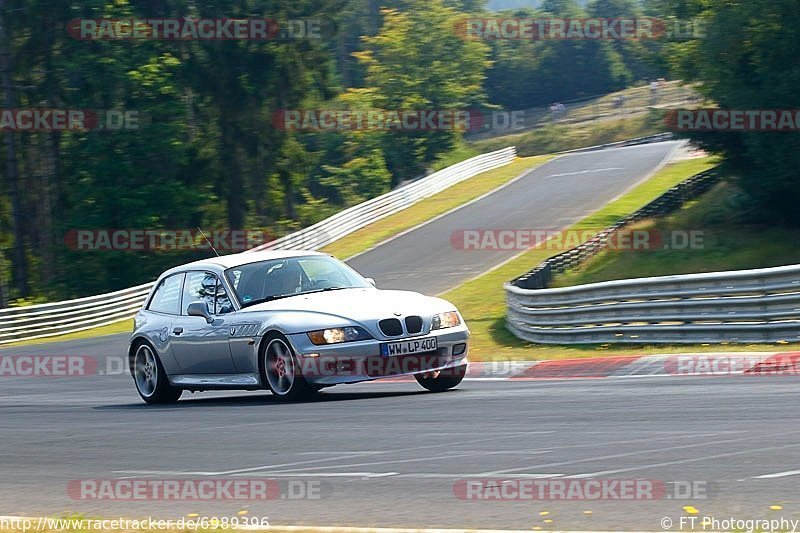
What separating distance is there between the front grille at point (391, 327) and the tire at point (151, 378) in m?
3.23

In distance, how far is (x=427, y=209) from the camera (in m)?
46.8

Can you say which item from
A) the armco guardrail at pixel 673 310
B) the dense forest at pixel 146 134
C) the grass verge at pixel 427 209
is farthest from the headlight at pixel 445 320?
the dense forest at pixel 146 134

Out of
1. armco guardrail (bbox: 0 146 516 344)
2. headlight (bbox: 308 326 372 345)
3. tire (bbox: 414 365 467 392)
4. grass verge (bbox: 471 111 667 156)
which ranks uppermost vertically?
headlight (bbox: 308 326 372 345)

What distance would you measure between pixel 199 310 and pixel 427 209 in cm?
3496

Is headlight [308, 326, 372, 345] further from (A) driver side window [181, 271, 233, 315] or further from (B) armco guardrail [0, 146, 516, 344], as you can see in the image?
(B) armco guardrail [0, 146, 516, 344]

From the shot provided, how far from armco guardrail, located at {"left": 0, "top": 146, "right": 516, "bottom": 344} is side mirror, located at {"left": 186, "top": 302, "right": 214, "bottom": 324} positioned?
20585 millimetres

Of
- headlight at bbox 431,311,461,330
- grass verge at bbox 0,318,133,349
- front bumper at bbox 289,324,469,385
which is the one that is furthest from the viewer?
grass verge at bbox 0,318,133,349

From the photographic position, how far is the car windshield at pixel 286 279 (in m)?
12.0

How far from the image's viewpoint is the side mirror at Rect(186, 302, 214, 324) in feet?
39.5

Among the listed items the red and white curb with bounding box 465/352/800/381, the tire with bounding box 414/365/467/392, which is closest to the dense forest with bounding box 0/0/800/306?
the red and white curb with bounding box 465/352/800/381

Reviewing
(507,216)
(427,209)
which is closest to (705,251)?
(507,216)

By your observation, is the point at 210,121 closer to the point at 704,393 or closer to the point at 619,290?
the point at 619,290

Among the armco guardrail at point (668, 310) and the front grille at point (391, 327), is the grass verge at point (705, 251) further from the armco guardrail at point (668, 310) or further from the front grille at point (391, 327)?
the front grille at point (391, 327)

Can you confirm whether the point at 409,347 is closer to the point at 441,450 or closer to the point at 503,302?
the point at 441,450
